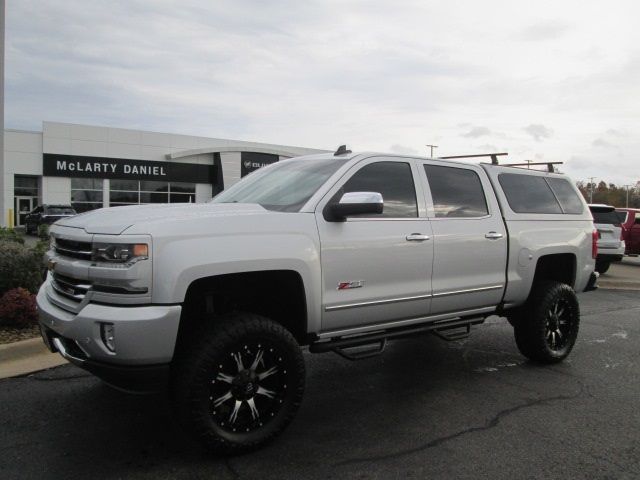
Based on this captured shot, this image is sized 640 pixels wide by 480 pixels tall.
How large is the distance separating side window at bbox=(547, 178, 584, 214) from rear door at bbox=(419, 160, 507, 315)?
3.99 feet

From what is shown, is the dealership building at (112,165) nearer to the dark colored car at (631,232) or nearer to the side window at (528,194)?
the dark colored car at (631,232)

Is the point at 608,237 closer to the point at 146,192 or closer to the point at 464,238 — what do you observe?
the point at 464,238

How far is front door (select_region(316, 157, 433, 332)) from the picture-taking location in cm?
382

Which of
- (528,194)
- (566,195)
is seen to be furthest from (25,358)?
(566,195)

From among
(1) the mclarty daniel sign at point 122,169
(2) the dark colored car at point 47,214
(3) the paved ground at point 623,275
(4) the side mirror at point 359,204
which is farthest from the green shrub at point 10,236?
(1) the mclarty daniel sign at point 122,169

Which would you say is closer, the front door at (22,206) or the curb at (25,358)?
the curb at (25,358)

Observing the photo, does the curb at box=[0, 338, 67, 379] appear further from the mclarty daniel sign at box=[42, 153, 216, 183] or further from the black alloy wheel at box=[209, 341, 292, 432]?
the mclarty daniel sign at box=[42, 153, 216, 183]

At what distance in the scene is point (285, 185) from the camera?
4.31 metres

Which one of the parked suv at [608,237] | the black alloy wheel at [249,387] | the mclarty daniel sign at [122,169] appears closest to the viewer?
the black alloy wheel at [249,387]

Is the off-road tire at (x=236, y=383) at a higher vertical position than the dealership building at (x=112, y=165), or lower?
lower

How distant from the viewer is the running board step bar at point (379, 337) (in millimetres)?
3984

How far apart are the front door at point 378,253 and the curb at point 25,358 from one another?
115 inches

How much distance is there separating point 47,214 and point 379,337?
25283 millimetres

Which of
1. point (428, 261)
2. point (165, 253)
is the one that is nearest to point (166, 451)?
point (165, 253)
